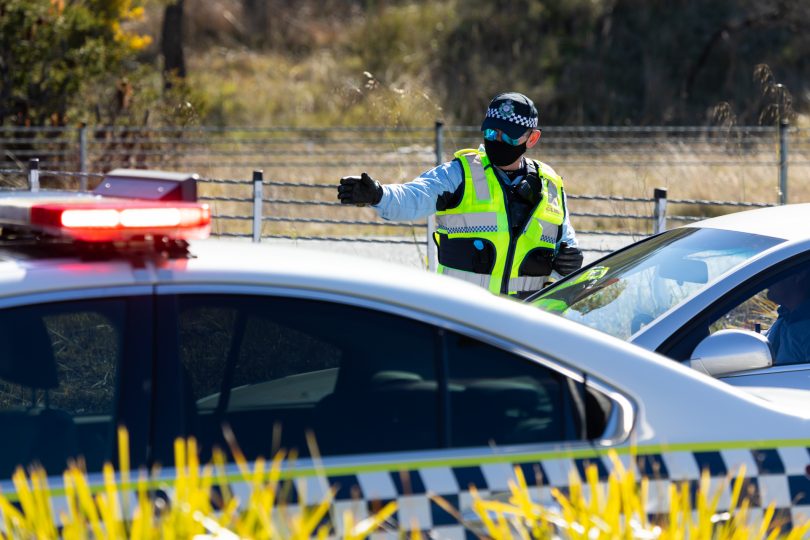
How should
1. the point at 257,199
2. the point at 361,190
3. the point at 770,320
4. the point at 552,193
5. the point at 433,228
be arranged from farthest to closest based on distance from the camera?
the point at 433,228 < the point at 257,199 < the point at 552,193 < the point at 361,190 < the point at 770,320

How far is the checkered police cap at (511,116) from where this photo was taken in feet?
16.2

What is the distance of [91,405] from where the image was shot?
288 cm

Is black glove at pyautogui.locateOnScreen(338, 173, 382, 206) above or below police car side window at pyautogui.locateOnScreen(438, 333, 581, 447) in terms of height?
above

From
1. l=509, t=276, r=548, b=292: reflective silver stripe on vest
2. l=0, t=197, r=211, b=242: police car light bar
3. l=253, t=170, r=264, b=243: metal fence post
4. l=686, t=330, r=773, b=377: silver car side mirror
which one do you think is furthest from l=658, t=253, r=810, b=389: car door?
l=253, t=170, r=264, b=243: metal fence post

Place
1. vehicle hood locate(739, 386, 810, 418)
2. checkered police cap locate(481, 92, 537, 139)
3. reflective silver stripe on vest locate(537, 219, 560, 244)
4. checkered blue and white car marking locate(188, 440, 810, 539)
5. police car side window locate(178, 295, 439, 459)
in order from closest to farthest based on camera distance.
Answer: checkered blue and white car marking locate(188, 440, 810, 539)
police car side window locate(178, 295, 439, 459)
vehicle hood locate(739, 386, 810, 418)
checkered police cap locate(481, 92, 537, 139)
reflective silver stripe on vest locate(537, 219, 560, 244)

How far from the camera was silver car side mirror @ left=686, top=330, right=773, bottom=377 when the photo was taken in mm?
3582

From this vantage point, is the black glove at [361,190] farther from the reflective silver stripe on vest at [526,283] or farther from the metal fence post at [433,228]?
the metal fence post at [433,228]

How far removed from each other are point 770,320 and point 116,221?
2473 mm

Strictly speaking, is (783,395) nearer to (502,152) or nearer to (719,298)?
(719,298)

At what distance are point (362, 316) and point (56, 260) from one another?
644 mm

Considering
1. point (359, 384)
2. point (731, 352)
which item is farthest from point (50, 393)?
point (731, 352)

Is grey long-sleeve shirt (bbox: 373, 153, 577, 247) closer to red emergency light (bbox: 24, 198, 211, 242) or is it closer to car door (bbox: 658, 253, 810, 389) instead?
car door (bbox: 658, 253, 810, 389)

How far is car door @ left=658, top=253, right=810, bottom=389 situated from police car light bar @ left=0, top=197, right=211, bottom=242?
1.74 metres

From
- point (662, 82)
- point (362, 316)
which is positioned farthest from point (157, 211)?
point (662, 82)
